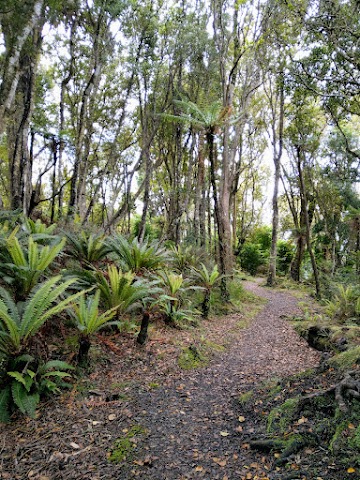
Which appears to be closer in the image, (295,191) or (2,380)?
(2,380)

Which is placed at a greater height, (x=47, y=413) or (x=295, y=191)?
(x=295, y=191)

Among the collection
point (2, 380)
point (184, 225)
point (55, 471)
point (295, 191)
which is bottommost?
point (55, 471)

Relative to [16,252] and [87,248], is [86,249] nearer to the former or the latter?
[87,248]

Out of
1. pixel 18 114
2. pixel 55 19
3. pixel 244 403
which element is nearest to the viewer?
pixel 244 403

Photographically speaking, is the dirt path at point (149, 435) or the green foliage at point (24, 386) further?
the green foliage at point (24, 386)

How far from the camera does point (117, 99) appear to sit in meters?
12.8

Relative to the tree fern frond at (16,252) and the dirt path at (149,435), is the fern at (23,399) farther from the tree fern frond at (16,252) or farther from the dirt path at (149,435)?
the tree fern frond at (16,252)

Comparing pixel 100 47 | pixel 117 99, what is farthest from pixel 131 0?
pixel 117 99

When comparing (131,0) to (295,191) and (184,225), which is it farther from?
(295,191)

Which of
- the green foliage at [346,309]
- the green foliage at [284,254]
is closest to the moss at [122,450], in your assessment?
the green foliage at [346,309]

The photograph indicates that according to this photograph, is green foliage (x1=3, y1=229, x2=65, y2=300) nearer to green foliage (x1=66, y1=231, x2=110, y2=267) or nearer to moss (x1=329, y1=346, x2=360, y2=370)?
green foliage (x1=66, y1=231, x2=110, y2=267)

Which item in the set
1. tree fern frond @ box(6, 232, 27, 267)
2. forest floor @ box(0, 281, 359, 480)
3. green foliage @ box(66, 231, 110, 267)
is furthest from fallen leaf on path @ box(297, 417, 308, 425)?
green foliage @ box(66, 231, 110, 267)

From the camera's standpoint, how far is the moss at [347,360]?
3168 millimetres

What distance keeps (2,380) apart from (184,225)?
13286 millimetres
